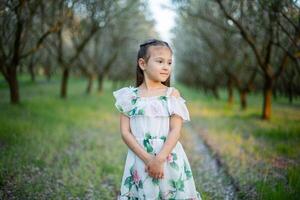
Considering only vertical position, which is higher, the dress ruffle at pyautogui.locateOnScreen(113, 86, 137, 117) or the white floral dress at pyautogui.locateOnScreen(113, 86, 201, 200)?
the dress ruffle at pyautogui.locateOnScreen(113, 86, 137, 117)

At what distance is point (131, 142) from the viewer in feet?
11.3

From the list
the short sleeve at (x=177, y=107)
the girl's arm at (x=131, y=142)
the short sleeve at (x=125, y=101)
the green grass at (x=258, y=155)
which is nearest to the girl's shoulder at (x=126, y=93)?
the short sleeve at (x=125, y=101)

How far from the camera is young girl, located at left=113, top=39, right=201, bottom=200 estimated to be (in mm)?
3432

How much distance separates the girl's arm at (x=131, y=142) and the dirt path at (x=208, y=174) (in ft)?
7.70

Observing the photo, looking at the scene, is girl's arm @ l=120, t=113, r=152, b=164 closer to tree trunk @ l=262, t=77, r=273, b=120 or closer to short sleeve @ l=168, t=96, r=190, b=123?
short sleeve @ l=168, t=96, r=190, b=123

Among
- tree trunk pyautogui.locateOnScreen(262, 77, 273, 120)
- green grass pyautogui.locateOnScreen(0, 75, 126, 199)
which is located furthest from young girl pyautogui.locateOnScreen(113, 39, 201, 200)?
tree trunk pyautogui.locateOnScreen(262, 77, 273, 120)

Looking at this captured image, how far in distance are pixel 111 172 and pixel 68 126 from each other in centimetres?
523

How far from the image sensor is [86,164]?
753 centimetres

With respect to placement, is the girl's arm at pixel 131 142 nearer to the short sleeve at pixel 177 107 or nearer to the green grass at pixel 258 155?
the short sleeve at pixel 177 107

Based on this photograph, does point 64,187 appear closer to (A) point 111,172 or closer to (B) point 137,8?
(A) point 111,172

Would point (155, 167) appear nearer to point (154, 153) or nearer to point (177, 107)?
point (154, 153)

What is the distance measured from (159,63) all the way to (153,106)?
44 centimetres

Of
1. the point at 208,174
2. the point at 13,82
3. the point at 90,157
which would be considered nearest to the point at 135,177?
the point at 208,174

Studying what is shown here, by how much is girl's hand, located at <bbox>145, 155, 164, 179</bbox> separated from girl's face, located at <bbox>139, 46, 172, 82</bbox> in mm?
827
